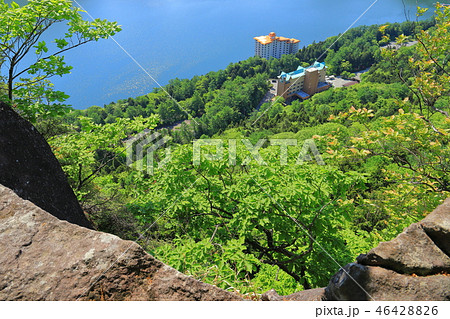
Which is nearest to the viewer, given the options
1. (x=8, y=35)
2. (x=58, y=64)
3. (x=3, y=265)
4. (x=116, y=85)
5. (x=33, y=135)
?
(x=3, y=265)

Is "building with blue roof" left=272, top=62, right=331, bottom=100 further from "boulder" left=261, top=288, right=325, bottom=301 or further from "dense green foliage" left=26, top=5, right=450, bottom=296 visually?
"boulder" left=261, top=288, right=325, bottom=301

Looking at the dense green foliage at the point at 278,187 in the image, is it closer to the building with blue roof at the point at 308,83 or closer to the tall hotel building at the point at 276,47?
the building with blue roof at the point at 308,83

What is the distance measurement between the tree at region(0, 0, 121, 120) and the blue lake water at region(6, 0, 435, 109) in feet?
23.1

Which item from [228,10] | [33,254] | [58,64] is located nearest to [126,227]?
[58,64]

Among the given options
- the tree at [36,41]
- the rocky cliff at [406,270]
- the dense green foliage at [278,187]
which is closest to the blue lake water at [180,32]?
the dense green foliage at [278,187]

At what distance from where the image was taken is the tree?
5.27m

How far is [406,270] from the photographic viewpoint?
2.68 m

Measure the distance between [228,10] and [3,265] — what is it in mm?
133945

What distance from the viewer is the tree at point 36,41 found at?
207 inches

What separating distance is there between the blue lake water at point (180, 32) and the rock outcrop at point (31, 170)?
7537mm

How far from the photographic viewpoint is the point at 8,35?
17.3 feet

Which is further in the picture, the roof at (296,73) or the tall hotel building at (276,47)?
the tall hotel building at (276,47)

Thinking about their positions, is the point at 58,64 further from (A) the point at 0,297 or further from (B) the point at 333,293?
(B) the point at 333,293

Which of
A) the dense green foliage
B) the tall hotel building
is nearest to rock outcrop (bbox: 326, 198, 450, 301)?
the dense green foliage
